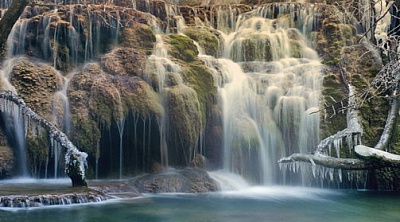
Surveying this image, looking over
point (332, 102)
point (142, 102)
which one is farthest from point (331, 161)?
point (332, 102)

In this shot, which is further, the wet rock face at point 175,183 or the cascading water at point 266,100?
the cascading water at point 266,100

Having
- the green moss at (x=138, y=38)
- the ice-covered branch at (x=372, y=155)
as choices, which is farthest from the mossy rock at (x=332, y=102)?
the green moss at (x=138, y=38)

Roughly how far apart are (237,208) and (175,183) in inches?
94.2

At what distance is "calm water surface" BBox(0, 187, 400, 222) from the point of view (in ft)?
29.6

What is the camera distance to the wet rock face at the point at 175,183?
11.9 m

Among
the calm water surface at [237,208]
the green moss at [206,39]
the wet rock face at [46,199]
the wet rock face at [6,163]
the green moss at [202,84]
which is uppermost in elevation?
the green moss at [206,39]

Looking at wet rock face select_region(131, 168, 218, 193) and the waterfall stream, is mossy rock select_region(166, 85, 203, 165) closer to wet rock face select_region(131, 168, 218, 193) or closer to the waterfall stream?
wet rock face select_region(131, 168, 218, 193)

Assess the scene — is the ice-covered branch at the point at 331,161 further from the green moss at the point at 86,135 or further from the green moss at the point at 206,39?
the green moss at the point at 206,39

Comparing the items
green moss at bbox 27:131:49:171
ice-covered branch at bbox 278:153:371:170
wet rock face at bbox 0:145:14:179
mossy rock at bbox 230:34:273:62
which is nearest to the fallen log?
ice-covered branch at bbox 278:153:371:170

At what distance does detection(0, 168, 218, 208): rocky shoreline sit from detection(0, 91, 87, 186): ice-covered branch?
1.19ft

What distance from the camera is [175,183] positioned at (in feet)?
39.9

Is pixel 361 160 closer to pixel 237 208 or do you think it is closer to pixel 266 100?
pixel 237 208

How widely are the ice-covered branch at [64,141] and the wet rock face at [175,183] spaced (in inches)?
63.2

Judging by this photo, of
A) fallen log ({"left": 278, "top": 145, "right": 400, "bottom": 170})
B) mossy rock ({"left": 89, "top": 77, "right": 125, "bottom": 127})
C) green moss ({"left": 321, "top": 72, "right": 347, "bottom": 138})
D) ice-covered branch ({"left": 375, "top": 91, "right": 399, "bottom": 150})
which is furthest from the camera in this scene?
green moss ({"left": 321, "top": 72, "right": 347, "bottom": 138})
